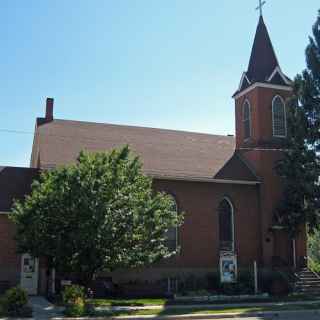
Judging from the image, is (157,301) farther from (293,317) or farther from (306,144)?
(306,144)

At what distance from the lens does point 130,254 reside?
21.7 m

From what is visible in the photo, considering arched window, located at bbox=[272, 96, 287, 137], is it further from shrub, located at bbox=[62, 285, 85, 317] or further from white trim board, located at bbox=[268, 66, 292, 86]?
shrub, located at bbox=[62, 285, 85, 317]

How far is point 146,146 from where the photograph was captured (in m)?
31.8

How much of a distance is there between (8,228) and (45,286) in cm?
341

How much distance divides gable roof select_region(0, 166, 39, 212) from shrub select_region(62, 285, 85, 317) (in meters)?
8.77

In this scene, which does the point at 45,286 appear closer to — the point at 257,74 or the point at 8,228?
the point at 8,228

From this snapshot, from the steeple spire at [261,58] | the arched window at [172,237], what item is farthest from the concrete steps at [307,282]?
the steeple spire at [261,58]

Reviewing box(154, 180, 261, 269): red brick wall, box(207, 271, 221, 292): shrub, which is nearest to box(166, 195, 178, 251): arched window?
box(154, 180, 261, 269): red brick wall

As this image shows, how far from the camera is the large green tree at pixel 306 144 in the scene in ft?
92.3

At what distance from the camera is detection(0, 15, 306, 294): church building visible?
27.3m

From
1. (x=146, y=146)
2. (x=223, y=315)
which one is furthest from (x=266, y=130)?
(x=223, y=315)

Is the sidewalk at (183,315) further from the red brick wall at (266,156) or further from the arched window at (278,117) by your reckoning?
the arched window at (278,117)

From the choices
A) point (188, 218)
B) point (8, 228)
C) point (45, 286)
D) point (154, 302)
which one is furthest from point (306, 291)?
point (8, 228)

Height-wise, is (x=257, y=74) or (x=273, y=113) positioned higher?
(x=257, y=74)
